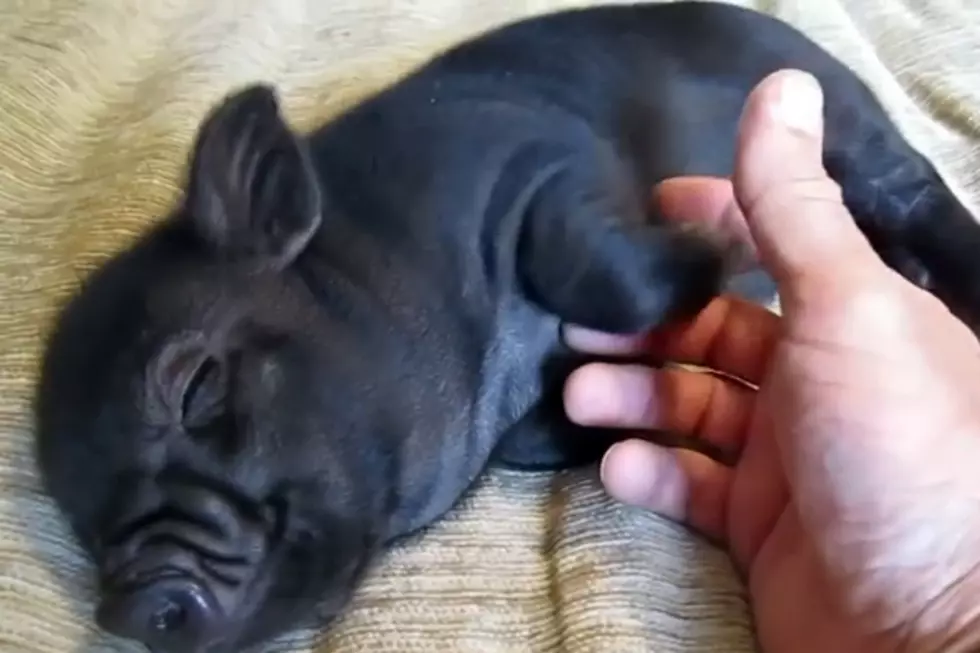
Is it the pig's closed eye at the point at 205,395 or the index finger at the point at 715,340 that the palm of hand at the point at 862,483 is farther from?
the pig's closed eye at the point at 205,395

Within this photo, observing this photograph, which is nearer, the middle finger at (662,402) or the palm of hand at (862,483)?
the palm of hand at (862,483)

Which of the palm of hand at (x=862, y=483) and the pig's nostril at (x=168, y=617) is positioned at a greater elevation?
the palm of hand at (x=862, y=483)

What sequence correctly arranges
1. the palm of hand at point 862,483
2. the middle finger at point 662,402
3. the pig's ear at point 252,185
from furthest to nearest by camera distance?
the middle finger at point 662,402, the pig's ear at point 252,185, the palm of hand at point 862,483

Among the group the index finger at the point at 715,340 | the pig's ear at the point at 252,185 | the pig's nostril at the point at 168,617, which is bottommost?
the pig's nostril at the point at 168,617

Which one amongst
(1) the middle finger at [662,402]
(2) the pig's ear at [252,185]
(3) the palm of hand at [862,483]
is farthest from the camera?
(1) the middle finger at [662,402]

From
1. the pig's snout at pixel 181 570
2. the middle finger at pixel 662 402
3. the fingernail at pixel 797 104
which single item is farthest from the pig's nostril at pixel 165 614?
the fingernail at pixel 797 104

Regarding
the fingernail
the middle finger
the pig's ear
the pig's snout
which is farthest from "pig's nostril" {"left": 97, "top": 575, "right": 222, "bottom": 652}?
the fingernail

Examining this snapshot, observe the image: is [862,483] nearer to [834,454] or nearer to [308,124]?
[834,454]
